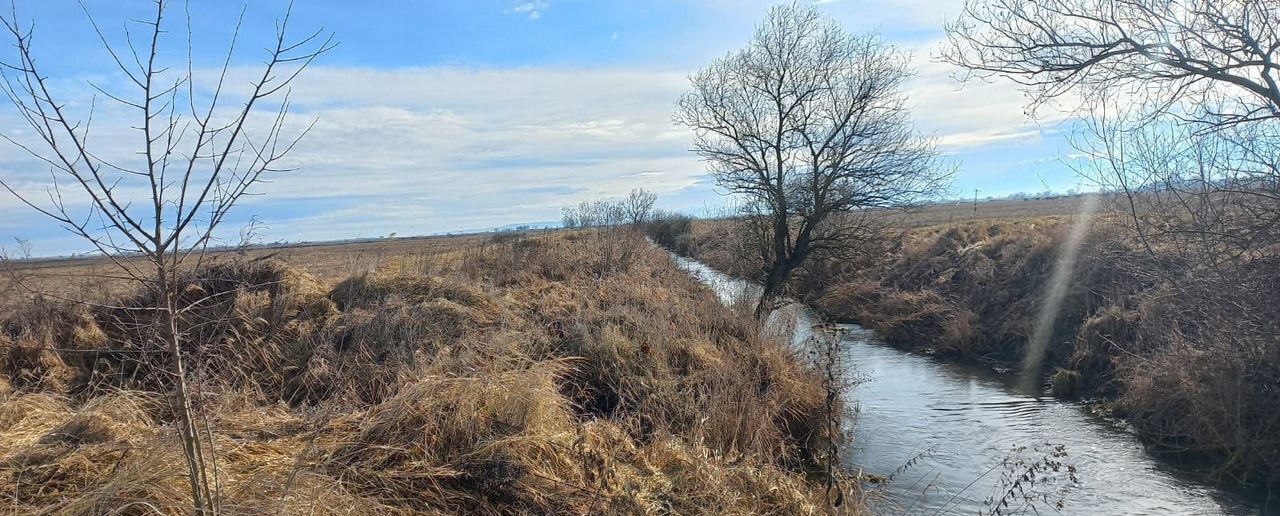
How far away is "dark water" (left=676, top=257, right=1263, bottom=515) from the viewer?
721 cm

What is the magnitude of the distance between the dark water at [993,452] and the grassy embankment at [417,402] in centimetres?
115

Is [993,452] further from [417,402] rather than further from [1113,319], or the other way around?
[417,402]

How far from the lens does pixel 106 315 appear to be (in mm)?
9156

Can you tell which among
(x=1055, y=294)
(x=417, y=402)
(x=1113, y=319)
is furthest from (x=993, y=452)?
(x=1055, y=294)

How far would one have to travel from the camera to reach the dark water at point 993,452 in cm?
721

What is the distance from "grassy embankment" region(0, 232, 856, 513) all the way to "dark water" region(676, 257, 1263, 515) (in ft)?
3.79

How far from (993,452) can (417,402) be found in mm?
7062

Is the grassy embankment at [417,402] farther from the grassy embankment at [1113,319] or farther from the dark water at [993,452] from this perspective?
the grassy embankment at [1113,319]

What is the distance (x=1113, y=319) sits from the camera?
1271cm

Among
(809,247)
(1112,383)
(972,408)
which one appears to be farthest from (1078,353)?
(809,247)

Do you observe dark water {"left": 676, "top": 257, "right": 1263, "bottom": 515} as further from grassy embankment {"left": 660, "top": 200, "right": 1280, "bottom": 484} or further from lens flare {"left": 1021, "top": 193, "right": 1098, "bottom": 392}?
lens flare {"left": 1021, "top": 193, "right": 1098, "bottom": 392}

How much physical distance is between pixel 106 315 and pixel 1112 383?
14.6 m

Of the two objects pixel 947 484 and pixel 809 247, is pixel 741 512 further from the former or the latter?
pixel 809 247

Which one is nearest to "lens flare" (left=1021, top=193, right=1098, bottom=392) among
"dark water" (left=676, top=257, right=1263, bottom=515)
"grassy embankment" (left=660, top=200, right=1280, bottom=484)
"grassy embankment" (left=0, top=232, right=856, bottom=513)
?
"grassy embankment" (left=660, top=200, right=1280, bottom=484)
